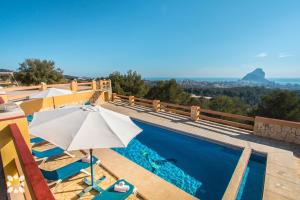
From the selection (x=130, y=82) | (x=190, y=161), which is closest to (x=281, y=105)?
(x=130, y=82)

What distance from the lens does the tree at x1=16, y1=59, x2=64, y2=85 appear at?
24.1 metres

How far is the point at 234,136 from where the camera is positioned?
288 inches

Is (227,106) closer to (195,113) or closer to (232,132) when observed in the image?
(195,113)

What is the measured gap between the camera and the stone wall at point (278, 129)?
6578mm

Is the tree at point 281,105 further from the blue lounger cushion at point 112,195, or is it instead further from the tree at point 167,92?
the blue lounger cushion at point 112,195

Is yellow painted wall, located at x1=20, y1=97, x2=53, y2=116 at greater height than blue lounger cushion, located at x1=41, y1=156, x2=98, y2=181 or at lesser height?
greater

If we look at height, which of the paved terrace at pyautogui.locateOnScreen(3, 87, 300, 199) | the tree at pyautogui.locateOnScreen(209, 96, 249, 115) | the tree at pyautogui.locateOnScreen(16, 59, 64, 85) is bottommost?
the tree at pyautogui.locateOnScreen(209, 96, 249, 115)

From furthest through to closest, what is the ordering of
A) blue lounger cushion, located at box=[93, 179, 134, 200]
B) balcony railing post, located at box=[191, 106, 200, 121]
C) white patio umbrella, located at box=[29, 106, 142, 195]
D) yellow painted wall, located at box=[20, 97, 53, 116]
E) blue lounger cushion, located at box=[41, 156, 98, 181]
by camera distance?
yellow painted wall, located at box=[20, 97, 53, 116]
balcony railing post, located at box=[191, 106, 200, 121]
blue lounger cushion, located at box=[41, 156, 98, 181]
blue lounger cushion, located at box=[93, 179, 134, 200]
white patio umbrella, located at box=[29, 106, 142, 195]

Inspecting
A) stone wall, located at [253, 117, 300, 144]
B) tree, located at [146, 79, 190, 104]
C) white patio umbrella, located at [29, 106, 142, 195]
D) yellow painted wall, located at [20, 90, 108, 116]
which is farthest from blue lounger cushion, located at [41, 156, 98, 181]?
tree, located at [146, 79, 190, 104]

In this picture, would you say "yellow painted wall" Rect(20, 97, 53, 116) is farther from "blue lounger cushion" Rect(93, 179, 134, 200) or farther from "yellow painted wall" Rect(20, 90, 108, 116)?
"blue lounger cushion" Rect(93, 179, 134, 200)

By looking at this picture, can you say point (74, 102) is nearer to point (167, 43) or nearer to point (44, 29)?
point (44, 29)

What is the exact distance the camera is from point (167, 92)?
2741 centimetres

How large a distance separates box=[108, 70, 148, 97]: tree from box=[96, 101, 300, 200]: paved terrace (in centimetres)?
1533

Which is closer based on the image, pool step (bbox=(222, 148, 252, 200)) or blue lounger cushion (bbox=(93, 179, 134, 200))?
blue lounger cushion (bbox=(93, 179, 134, 200))
